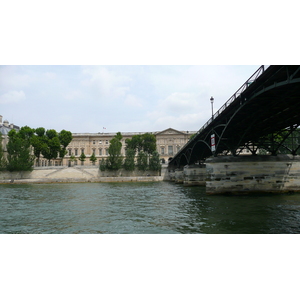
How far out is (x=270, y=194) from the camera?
987 inches

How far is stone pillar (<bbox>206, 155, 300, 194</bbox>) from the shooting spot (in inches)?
1021

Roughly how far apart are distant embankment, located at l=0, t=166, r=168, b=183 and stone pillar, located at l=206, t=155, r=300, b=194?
43.8 metres

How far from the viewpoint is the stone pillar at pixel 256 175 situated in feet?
85.1

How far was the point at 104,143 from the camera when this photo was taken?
4461 inches

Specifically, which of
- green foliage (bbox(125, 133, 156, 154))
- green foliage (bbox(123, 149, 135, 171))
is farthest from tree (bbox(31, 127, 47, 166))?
green foliage (bbox(125, 133, 156, 154))

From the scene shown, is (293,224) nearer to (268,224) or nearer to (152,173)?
(268,224)

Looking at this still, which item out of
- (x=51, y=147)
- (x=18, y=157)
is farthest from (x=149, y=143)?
(x=18, y=157)

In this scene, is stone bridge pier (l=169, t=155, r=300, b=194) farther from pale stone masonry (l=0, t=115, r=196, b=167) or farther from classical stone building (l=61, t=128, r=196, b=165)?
classical stone building (l=61, t=128, r=196, b=165)

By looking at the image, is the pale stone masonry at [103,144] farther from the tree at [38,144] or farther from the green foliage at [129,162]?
the green foliage at [129,162]

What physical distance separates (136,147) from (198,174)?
54.9m

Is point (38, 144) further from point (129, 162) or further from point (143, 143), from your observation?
point (143, 143)

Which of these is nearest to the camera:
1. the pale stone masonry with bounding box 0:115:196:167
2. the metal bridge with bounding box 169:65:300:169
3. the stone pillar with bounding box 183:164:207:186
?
the metal bridge with bounding box 169:65:300:169

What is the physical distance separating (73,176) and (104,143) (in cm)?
4524
